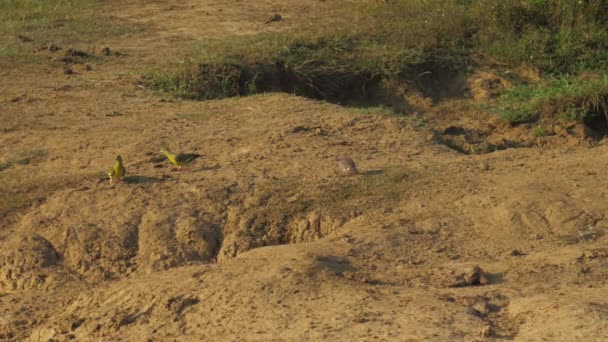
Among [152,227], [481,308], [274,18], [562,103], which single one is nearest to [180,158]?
[152,227]

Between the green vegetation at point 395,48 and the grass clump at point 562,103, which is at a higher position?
the green vegetation at point 395,48

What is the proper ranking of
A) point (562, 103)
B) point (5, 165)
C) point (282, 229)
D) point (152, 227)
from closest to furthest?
point (152, 227) → point (282, 229) → point (5, 165) → point (562, 103)

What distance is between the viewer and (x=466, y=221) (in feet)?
18.2

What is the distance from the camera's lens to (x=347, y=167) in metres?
6.09

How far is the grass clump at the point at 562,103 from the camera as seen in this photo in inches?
319

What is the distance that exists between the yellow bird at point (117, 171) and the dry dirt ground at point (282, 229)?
0.06 metres

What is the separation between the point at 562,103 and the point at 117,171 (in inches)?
152

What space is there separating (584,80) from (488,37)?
1057 millimetres

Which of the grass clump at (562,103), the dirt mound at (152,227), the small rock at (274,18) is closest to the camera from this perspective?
the dirt mound at (152,227)

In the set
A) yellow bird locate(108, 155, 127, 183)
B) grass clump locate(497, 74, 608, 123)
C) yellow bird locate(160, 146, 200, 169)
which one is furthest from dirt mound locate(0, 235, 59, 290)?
grass clump locate(497, 74, 608, 123)

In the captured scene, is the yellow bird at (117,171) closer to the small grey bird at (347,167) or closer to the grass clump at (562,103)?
the small grey bird at (347,167)

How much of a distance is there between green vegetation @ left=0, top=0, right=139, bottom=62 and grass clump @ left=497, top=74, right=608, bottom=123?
373 cm

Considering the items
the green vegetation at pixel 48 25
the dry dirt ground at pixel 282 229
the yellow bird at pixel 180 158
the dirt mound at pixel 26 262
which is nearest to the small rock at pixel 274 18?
the green vegetation at pixel 48 25

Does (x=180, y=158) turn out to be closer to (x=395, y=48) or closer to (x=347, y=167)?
(x=347, y=167)
